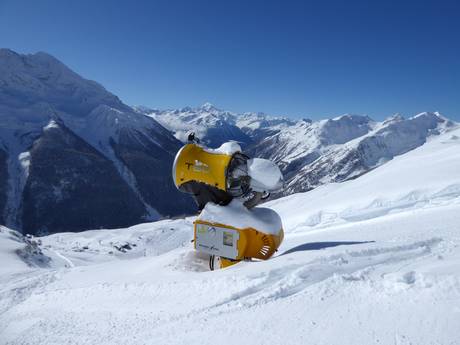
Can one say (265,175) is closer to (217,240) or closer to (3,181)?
(217,240)

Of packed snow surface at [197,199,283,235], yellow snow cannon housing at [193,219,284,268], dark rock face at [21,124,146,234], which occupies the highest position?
packed snow surface at [197,199,283,235]

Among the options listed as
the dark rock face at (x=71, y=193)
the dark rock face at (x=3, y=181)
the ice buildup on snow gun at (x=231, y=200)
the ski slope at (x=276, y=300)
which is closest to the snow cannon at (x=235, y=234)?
the ice buildup on snow gun at (x=231, y=200)

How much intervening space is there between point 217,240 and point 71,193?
16082cm

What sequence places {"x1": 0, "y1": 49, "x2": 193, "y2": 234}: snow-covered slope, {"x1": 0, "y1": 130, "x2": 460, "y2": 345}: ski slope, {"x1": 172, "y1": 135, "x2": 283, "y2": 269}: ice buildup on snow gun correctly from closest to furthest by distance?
{"x1": 0, "y1": 130, "x2": 460, "y2": 345}: ski slope < {"x1": 172, "y1": 135, "x2": 283, "y2": 269}: ice buildup on snow gun < {"x1": 0, "y1": 49, "x2": 193, "y2": 234}: snow-covered slope

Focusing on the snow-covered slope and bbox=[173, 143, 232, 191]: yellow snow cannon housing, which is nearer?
bbox=[173, 143, 232, 191]: yellow snow cannon housing

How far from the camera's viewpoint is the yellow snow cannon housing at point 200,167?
7754 millimetres

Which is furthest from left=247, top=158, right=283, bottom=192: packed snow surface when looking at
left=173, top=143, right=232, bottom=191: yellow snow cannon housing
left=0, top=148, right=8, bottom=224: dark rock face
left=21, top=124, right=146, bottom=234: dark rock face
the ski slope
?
left=0, top=148, right=8, bottom=224: dark rock face

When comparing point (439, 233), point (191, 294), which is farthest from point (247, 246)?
point (439, 233)

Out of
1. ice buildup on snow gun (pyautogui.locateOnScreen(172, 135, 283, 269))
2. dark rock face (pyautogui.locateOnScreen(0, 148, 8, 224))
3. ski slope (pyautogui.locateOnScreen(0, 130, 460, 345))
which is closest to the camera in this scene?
ski slope (pyautogui.locateOnScreen(0, 130, 460, 345))

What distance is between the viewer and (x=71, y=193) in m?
155

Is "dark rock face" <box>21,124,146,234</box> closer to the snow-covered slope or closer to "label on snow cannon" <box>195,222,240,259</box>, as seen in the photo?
the snow-covered slope

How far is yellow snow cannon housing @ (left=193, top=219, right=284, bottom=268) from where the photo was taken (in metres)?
7.44

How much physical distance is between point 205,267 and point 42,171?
→ 17092cm

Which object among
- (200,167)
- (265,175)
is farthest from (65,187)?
(265,175)
